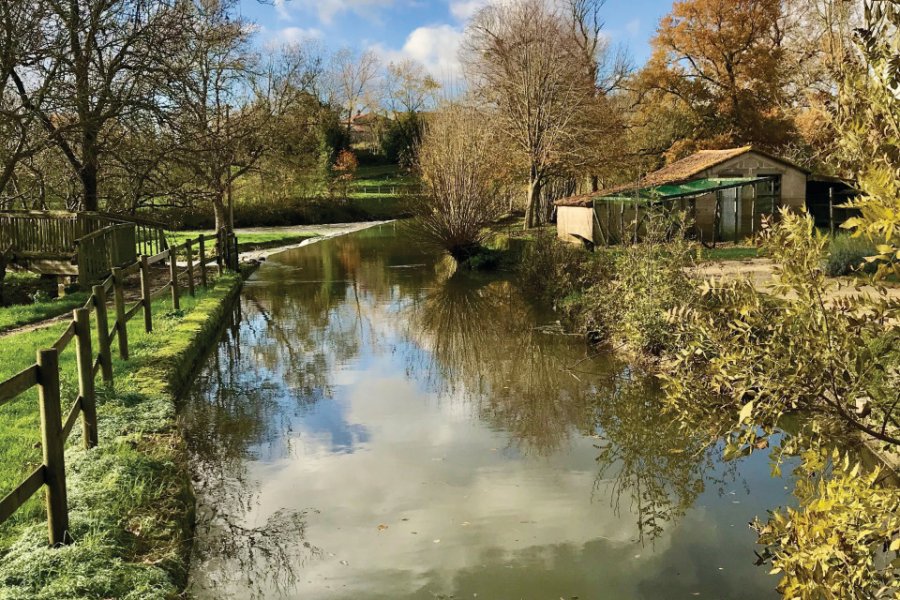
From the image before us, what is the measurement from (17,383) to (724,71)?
36715mm

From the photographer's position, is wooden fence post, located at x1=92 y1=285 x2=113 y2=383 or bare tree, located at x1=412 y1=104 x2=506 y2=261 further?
bare tree, located at x1=412 y1=104 x2=506 y2=261

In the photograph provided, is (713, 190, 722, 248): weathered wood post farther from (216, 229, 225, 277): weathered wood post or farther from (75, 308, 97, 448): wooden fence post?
(75, 308, 97, 448): wooden fence post

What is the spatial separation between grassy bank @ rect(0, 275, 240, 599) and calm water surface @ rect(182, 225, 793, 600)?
0.49 meters

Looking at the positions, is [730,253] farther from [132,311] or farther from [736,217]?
[132,311]

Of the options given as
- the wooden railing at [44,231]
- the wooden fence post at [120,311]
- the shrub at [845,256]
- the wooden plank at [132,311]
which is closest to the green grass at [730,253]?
the shrub at [845,256]

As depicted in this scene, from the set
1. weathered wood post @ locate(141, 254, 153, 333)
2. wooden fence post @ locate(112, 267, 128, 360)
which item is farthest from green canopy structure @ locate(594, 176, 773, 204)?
wooden fence post @ locate(112, 267, 128, 360)

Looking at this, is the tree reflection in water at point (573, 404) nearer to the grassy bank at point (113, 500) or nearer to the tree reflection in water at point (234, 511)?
the tree reflection in water at point (234, 511)

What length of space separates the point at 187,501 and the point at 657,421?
564 cm

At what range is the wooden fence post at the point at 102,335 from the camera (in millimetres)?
8164

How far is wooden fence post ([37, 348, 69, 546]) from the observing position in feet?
15.7

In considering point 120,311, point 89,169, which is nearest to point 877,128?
point 120,311

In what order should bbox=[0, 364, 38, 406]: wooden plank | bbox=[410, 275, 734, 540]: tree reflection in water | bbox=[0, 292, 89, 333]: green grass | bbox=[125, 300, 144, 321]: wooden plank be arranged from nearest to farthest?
bbox=[0, 364, 38, 406]: wooden plank, bbox=[410, 275, 734, 540]: tree reflection in water, bbox=[125, 300, 144, 321]: wooden plank, bbox=[0, 292, 89, 333]: green grass

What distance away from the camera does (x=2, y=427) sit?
23.5ft

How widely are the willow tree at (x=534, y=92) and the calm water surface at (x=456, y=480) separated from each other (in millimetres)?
20704
